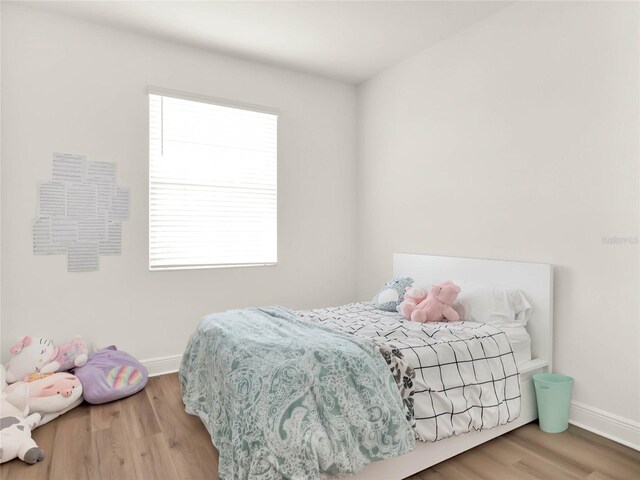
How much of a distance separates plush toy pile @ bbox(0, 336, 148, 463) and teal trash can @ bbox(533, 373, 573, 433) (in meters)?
2.67

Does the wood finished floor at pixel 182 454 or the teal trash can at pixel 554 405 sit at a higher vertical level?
the teal trash can at pixel 554 405

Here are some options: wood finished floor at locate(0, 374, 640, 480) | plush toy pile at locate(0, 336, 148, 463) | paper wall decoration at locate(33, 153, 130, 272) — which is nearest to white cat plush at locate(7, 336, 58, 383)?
plush toy pile at locate(0, 336, 148, 463)

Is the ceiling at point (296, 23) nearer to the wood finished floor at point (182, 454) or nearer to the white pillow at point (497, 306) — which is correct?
the white pillow at point (497, 306)

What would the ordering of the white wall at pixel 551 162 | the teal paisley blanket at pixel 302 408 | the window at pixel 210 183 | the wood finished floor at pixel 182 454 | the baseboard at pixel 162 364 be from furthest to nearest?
the window at pixel 210 183, the baseboard at pixel 162 364, the white wall at pixel 551 162, the wood finished floor at pixel 182 454, the teal paisley blanket at pixel 302 408

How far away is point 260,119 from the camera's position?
12.7 ft

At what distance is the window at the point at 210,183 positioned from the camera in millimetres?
3432

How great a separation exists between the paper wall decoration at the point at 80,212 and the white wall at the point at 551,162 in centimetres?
251

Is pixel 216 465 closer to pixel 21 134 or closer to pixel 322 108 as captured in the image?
pixel 21 134

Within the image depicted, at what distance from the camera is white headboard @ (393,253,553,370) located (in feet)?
8.49

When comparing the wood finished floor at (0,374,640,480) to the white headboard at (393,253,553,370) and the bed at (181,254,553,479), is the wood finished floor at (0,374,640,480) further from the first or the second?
the white headboard at (393,253,553,370)

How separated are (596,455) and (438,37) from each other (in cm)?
309

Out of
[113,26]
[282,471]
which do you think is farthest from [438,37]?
[282,471]

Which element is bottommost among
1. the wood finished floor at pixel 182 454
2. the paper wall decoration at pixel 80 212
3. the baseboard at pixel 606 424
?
the wood finished floor at pixel 182 454

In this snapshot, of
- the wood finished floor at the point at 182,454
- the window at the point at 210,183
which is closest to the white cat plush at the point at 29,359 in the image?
the wood finished floor at the point at 182,454
